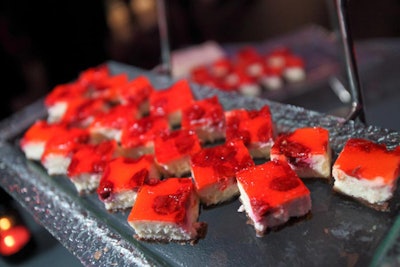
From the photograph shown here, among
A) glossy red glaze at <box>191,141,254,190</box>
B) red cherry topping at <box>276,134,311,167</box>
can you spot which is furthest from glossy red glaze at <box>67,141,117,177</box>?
red cherry topping at <box>276,134,311,167</box>

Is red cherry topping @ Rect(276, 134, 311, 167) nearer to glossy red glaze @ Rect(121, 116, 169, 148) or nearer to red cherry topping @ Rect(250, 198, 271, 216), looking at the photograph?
red cherry topping @ Rect(250, 198, 271, 216)

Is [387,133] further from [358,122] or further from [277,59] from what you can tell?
[277,59]

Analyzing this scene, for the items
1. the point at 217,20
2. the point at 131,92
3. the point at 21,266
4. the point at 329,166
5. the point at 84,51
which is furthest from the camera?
the point at 217,20

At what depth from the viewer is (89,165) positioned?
5.96 ft

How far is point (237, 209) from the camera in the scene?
152 cm

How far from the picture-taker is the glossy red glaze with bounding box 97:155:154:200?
1.61 meters

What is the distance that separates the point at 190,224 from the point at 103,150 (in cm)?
66

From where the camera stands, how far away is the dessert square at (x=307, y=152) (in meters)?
1.47

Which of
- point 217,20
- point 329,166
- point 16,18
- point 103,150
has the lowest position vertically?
point 217,20

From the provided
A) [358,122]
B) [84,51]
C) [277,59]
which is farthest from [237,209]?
[84,51]

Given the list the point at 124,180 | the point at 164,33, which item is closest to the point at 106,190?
the point at 124,180

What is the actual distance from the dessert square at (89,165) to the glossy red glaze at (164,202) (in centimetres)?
38

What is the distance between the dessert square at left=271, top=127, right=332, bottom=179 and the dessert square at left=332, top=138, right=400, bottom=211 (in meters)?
0.08

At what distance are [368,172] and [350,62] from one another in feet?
1.57
